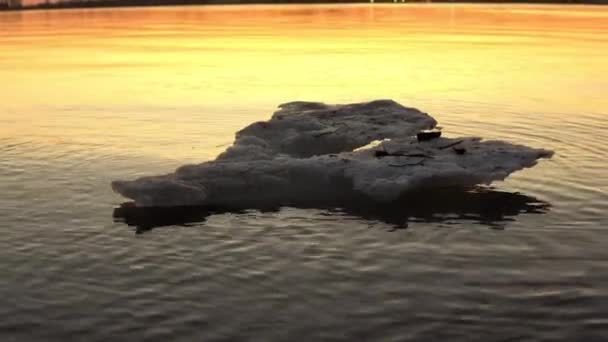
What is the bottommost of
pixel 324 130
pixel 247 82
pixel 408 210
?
pixel 247 82

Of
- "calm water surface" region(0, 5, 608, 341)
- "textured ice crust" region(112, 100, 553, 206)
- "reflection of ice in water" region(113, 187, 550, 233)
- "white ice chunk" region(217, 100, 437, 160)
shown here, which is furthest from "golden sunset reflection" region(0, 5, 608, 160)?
"reflection of ice in water" region(113, 187, 550, 233)

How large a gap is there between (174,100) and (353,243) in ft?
69.6

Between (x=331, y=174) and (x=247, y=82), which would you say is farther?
(x=247, y=82)

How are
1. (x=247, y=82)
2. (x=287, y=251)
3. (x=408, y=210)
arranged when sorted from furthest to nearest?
(x=247, y=82), (x=408, y=210), (x=287, y=251)

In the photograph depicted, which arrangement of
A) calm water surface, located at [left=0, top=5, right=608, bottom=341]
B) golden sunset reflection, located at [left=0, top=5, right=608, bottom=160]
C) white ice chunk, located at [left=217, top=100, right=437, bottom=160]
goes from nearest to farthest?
calm water surface, located at [left=0, top=5, right=608, bottom=341]
white ice chunk, located at [left=217, top=100, right=437, bottom=160]
golden sunset reflection, located at [left=0, top=5, right=608, bottom=160]

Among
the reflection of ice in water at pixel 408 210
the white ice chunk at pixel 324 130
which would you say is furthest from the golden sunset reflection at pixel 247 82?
the reflection of ice in water at pixel 408 210

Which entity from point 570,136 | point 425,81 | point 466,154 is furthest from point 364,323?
point 425,81

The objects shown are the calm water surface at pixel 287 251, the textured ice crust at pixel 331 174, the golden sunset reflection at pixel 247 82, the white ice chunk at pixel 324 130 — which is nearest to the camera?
the calm water surface at pixel 287 251

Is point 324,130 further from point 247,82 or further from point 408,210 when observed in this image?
point 247,82

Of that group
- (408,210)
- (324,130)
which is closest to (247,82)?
(324,130)

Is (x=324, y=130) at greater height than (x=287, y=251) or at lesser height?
greater

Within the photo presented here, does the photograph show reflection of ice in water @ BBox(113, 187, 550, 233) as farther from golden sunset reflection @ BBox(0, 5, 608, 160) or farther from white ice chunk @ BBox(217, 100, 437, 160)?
golden sunset reflection @ BBox(0, 5, 608, 160)

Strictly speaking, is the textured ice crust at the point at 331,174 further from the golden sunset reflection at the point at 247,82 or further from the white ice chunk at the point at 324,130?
the golden sunset reflection at the point at 247,82

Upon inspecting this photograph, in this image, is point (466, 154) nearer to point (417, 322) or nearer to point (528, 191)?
point (528, 191)
